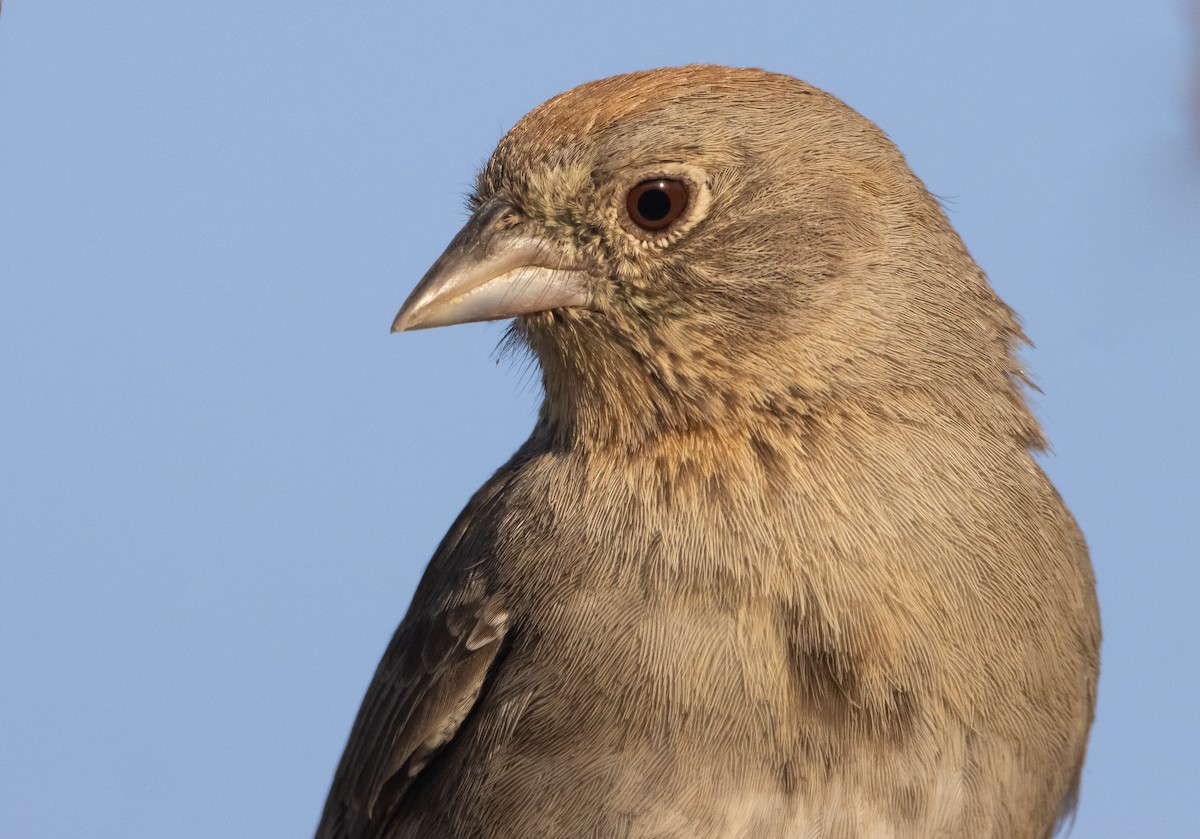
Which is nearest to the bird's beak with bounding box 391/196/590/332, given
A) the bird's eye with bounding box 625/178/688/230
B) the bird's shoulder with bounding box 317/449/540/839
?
the bird's eye with bounding box 625/178/688/230

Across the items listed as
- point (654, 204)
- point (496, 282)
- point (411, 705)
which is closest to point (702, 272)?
point (654, 204)

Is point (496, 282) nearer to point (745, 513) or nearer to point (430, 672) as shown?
point (745, 513)

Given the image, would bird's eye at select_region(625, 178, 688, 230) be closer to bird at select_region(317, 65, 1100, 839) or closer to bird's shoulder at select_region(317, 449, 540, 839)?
bird at select_region(317, 65, 1100, 839)

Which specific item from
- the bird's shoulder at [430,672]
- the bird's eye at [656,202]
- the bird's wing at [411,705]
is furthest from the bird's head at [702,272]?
the bird's wing at [411,705]

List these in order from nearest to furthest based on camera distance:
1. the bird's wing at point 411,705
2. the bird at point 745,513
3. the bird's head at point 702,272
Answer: the bird at point 745,513 < the bird's head at point 702,272 < the bird's wing at point 411,705

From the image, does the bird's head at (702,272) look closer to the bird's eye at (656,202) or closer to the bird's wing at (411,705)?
the bird's eye at (656,202)

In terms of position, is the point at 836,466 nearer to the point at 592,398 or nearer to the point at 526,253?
the point at 592,398

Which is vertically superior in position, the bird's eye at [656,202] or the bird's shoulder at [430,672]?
the bird's eye at [656,202]

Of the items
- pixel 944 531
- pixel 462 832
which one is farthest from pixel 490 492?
pixel 944 531
